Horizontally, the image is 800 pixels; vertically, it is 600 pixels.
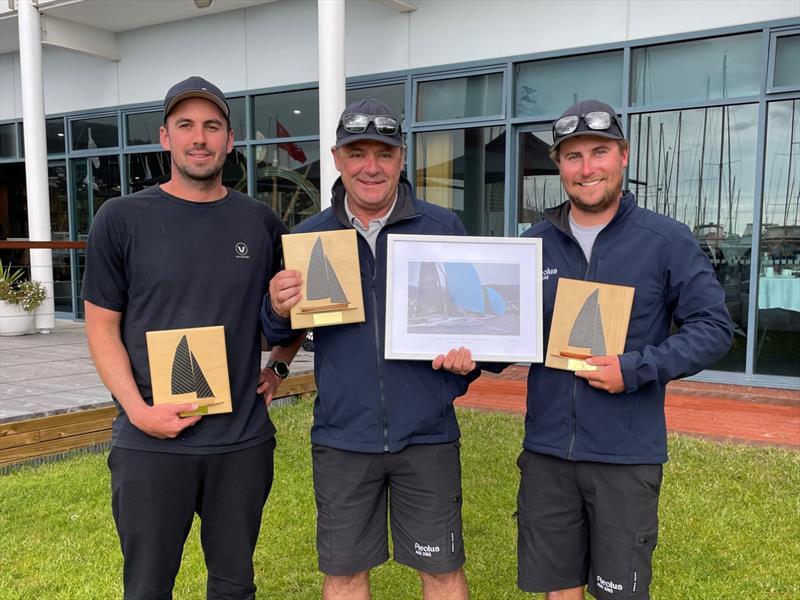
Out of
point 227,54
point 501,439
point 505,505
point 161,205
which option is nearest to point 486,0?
point 227,54

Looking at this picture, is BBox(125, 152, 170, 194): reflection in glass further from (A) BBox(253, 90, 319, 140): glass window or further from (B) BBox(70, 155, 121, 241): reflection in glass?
(A) BBox(253, 90, 319, 140): glass window

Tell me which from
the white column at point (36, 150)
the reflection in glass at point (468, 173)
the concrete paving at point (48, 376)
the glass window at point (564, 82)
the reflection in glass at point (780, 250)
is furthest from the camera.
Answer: the white column at point (36, 150)

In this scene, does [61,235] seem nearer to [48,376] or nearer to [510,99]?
[48,376]

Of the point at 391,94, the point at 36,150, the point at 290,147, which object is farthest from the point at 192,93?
the point at 36,150

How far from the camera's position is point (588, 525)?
7.13ft

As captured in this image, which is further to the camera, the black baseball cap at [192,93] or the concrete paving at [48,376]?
the concrete paving at [48,376]

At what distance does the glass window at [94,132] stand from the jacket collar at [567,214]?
10193 millimetres

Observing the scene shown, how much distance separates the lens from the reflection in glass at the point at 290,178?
8.97 meters

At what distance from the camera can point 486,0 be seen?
7.62m

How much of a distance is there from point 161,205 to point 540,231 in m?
1.24

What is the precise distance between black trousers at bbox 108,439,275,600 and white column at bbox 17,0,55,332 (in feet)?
27.2

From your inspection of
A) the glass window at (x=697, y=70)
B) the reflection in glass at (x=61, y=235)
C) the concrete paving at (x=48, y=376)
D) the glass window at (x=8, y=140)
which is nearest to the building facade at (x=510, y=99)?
the glass window at (x=697, y=70)

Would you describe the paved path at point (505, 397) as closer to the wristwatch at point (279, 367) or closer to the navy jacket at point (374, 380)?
the wristwatch at point (279, 367)

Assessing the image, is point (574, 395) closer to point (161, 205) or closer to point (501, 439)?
point (161, 205)
